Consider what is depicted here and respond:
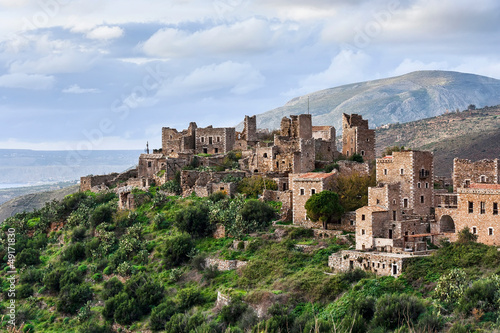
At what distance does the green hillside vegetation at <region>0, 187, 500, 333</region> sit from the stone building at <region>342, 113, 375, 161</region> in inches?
540

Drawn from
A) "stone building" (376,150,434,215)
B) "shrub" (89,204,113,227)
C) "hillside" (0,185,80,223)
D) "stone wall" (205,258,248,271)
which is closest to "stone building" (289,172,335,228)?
"stone building" (376,150,434,215)

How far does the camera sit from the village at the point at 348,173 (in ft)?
135

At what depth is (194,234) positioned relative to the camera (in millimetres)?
51875

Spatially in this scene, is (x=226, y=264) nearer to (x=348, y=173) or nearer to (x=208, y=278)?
(x=208, y=278)

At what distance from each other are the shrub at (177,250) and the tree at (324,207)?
9255mm

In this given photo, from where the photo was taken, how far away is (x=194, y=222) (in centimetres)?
5134

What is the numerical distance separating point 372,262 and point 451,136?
87.8 m

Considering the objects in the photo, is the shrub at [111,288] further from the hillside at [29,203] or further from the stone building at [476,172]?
the hillside at [29,203]

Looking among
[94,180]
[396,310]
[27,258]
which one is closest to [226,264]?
[396,310]

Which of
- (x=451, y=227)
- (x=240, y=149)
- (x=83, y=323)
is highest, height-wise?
(x=240, y=149)

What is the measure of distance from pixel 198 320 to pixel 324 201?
12.1 m

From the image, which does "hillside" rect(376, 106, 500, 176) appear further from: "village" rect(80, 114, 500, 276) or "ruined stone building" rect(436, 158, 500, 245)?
"ruined stone building" rect(436, 158, 500, 245)

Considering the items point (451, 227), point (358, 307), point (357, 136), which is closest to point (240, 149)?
point (357, 136)

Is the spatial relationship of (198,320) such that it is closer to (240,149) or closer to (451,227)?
(451,227)
